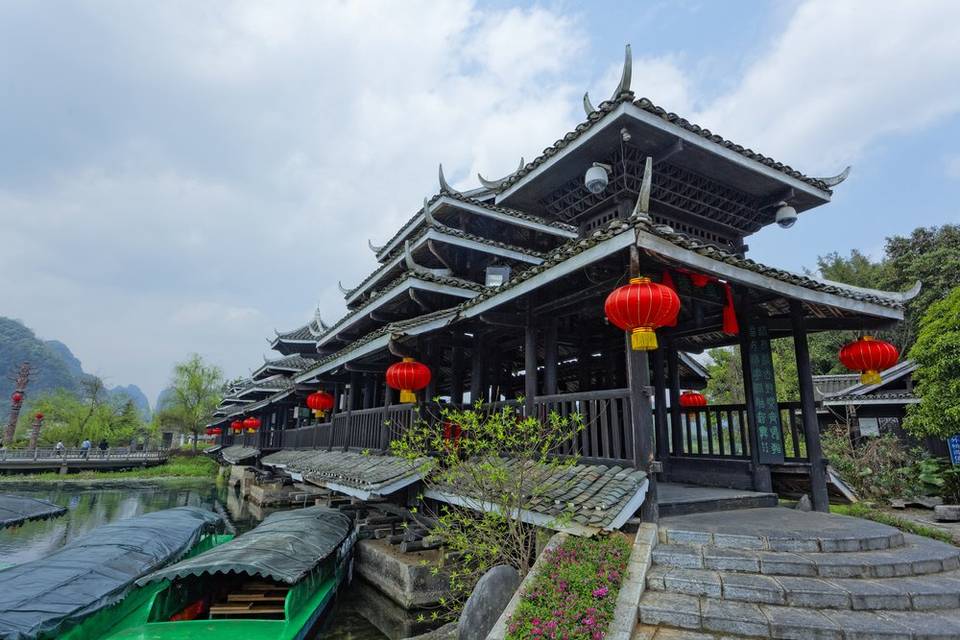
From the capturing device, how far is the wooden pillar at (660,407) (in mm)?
8836

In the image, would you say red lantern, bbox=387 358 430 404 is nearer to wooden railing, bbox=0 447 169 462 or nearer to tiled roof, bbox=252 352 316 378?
tiled roof, bbox=252 352 316 378

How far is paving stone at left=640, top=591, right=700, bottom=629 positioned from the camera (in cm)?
402

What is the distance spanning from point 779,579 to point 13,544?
866 inches

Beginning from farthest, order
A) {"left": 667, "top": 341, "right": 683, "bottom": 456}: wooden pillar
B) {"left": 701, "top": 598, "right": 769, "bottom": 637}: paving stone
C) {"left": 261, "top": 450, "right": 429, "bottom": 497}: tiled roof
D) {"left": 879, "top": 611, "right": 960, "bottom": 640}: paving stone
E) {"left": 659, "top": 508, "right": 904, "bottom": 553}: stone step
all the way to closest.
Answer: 1. {"left": 667, "top": 341, "right": 683, "bottom": 456}: wooden pillar
2. {"left": 261, "top": 450, "right": 429, "bottom": 497}: tiled roof
3. {"left": 659, "top": 508, "right": 904, "bottom": 553}: stone step
4. {"left": 701, "top": 598, "right": 769, "bottom": 637}: paving stone
5. {"left": 879, "top": 611, "right": 960, "bottom": 640}: paving stone

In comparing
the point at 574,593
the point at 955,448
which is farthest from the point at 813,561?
the point at 955,448

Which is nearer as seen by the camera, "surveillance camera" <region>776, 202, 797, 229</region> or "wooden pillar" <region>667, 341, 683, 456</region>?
"surveillance camera" <region>776, 202, 797, 229</region>

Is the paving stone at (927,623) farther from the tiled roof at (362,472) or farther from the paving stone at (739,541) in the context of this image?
the tiled roof at (362,472)

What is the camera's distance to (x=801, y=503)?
6746mm

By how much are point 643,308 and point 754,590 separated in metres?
2.67

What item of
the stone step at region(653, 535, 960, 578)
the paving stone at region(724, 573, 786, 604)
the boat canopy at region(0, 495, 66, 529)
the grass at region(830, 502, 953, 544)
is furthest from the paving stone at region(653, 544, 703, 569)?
the boat canopy at region(0, 495, 66, 529)

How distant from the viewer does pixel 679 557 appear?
472 cm

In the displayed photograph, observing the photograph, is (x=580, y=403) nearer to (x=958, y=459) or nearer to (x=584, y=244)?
(x=584, y=244)

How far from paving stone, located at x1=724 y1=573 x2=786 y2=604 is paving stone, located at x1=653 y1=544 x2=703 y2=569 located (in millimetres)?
316

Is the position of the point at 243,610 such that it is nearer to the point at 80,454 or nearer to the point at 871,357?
the point at 871,357
